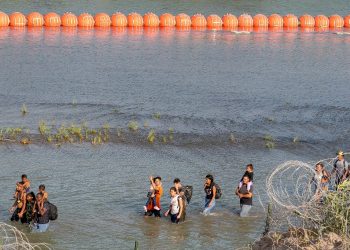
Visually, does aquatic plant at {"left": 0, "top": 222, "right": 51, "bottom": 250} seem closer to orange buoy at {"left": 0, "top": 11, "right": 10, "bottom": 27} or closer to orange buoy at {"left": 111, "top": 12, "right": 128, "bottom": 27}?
orange buoy at {"left": 0, "top": 11, "right": 10, "bottom": 27}

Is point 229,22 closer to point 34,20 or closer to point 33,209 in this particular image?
point 34,20

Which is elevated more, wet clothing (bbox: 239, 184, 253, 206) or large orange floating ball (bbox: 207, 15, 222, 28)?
large orange floating ball (bbox: 207, 15, 222, 28)

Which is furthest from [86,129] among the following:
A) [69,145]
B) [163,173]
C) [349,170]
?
[349,170]

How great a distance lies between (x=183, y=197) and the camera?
52.3 ft

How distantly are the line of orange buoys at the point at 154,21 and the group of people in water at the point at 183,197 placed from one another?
3385 cm

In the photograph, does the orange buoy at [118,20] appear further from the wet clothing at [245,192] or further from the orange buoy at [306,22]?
the wet clothing at [245,192]

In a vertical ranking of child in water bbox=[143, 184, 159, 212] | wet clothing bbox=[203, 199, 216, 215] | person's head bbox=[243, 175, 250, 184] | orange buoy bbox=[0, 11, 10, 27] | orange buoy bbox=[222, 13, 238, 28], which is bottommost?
wet clothing bbox=[203, 199, 216, 215]

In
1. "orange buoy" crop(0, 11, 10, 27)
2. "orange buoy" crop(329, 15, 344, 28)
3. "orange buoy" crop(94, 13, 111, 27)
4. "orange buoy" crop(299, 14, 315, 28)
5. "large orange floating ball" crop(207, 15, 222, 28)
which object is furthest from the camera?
"orange buoy" crop(329, 15, 344, 28)

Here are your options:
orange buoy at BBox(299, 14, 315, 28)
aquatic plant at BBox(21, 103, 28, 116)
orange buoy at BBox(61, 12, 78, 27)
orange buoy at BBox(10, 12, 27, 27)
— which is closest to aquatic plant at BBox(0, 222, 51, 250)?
aquatic plant at BBox(21, 103, 28, 116)

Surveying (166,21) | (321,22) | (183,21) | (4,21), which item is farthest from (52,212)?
(321,22)

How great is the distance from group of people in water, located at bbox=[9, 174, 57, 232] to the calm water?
41cm

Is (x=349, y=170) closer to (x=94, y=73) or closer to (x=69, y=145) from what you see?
(x=69, y=145)

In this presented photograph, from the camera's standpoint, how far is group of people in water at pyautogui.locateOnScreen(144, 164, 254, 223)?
15891 millimetres

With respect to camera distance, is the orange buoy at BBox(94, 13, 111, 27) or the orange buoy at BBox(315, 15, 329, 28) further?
the orange buoy at BBox(315, 15, 329, 28)
